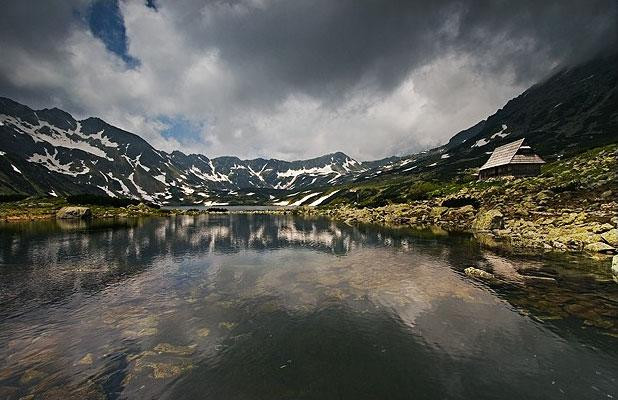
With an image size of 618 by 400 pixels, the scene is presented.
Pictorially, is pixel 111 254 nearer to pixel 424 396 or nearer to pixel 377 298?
pixel 377 298

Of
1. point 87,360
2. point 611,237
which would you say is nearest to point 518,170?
point 611,237

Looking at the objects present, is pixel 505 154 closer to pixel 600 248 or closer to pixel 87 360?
pixel 600 248

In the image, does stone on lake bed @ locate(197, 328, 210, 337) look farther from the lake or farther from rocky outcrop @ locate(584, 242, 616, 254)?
rocky outcrop @ locate(584, 242, 616, 254)

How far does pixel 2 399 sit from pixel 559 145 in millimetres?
218585

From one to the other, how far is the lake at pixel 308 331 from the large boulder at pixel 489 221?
25543 mm

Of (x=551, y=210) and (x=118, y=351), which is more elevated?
(x=551, y=210)

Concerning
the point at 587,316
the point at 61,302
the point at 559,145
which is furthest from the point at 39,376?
the point at 559,145

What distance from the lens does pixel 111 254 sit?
47.1 meters

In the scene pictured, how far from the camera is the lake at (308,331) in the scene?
14578 mm

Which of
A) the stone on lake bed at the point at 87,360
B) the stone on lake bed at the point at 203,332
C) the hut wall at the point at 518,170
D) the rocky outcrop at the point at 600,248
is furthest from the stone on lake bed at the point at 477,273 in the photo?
the hut wall at the point at 518,170

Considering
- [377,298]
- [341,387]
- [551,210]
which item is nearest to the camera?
[341,387]

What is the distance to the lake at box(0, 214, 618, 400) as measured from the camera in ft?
47.8

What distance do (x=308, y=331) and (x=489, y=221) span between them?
190 ft

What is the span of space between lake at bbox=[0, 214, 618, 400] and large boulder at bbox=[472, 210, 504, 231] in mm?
25543
